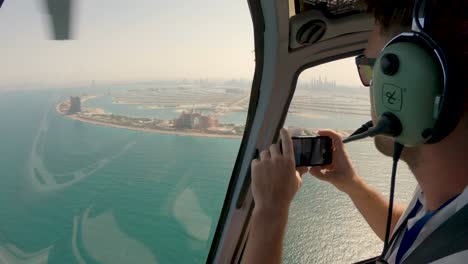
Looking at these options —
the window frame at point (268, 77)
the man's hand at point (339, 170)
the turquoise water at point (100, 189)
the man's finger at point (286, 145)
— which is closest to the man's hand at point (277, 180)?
the man's finger at point (286, 145)

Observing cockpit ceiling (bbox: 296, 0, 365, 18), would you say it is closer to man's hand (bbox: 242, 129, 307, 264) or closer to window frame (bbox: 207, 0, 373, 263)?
window frame (bbox: 207, 0, 373, 263)

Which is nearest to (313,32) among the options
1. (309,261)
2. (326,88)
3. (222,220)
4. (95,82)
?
(326,88)

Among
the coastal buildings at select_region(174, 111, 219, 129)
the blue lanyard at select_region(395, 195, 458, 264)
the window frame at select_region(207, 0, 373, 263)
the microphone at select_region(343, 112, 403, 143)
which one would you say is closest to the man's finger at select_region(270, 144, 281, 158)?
the microphone at select_region(343, 112, 403, 143)

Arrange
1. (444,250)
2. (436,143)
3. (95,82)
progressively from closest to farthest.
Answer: (444,250)
(436,143)
(95,82)

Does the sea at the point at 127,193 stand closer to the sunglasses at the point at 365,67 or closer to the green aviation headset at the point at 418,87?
the sunglasses at the point at 365,67

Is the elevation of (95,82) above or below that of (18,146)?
above

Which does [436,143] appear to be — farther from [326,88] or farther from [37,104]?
[37,104]

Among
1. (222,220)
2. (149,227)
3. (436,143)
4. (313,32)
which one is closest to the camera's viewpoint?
(436,143)
